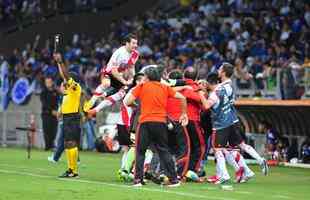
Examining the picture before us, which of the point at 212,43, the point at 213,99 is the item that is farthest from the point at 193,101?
the point at 212,43

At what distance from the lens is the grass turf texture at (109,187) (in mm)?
15184

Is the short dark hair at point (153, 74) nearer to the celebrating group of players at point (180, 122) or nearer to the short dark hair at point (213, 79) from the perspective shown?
the celebrating group of players at point (180, 122)

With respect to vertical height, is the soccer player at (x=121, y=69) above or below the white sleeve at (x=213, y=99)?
above

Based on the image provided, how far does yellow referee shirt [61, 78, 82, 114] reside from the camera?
19328 millimetres

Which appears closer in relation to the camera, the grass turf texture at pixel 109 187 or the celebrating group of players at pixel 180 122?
the grass turf texture at pixel 109 187

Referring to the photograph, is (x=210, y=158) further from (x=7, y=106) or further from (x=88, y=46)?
(x=88, y=46)

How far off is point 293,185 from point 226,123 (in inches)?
73.0

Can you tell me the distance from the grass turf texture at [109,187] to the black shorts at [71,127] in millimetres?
785

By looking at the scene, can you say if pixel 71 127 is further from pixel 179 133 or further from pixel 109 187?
pixel 109 187

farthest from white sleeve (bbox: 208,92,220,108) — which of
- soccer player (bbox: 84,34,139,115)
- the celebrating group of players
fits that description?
soccer player (bbox: 84,34,139,115)

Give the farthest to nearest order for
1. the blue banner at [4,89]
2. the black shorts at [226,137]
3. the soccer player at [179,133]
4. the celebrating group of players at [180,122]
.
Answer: the blue banner at [4,89]
the soccer player at [179,133]
the black shorts at [226,137]
the celebrating group of players at [180,122]

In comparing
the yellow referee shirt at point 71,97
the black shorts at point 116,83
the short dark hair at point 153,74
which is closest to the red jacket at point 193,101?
the black shorts at point 116,83

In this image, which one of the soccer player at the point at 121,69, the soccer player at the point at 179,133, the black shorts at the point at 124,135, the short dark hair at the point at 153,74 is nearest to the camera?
the short dark hair at the point at 153,74

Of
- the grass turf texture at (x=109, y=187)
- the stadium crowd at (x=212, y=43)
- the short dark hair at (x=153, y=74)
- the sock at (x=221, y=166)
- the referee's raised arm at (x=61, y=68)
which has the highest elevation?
the stadium crowd at (x=212, y=43)
